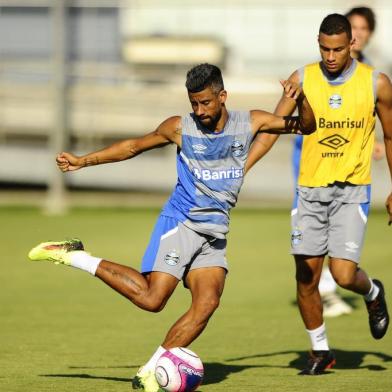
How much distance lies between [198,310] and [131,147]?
46.5 inches

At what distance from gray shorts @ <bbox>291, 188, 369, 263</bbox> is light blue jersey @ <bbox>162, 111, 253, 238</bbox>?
3.17 ft

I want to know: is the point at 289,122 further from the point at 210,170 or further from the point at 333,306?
the point at 333,306

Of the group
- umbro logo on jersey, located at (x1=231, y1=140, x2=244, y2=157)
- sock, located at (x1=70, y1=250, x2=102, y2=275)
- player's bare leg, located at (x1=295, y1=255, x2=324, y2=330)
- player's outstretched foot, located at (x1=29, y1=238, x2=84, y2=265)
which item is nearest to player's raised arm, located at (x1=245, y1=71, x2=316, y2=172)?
umbro logo on jersey, located at (x1=231, y1=140, x2=244, y2=157)

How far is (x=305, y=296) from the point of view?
903 centimetres

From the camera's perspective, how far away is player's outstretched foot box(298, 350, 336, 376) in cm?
888

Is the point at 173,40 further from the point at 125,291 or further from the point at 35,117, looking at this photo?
the point at 125,291

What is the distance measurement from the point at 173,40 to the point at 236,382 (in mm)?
14632

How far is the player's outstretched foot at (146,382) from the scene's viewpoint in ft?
25.4

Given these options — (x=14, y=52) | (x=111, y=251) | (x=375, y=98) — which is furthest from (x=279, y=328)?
(x=14, y=52)

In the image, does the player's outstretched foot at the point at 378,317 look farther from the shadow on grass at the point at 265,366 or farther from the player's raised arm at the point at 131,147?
the player's raised arm at the point at 131,147

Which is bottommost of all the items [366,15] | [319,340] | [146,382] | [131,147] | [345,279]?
[319,340]

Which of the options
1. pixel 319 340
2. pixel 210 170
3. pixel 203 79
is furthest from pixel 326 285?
pixel 203 79

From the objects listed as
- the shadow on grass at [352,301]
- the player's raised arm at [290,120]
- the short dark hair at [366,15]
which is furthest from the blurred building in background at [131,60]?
the player's raised arm at [290,120]

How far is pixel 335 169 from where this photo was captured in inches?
350
